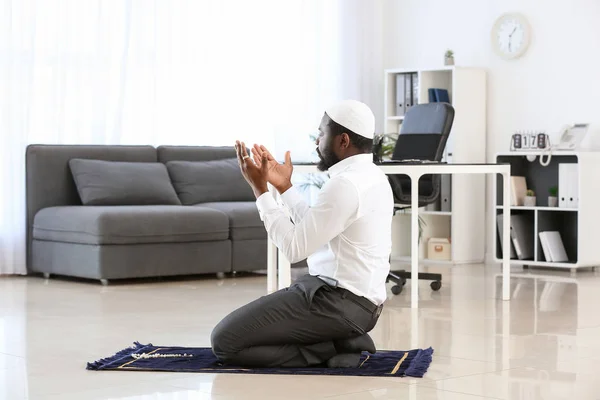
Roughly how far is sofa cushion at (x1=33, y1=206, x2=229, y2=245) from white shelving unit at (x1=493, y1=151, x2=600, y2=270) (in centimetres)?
233

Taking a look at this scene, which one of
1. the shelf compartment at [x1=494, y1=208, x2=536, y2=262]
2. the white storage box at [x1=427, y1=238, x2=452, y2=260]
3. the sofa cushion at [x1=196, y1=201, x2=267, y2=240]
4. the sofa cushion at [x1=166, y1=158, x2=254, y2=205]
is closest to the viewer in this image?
the sofa cushion at [x1=196, y1=201, x2=267, y2=240]

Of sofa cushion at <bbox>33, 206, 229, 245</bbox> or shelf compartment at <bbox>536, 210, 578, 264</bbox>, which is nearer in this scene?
sofa cushion at <bbox>33, 206, 229, 245</bbox>

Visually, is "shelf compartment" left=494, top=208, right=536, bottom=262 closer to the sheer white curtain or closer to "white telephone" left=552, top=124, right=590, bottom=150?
"white telephone" left=552, top=124, right=590, bottom=150

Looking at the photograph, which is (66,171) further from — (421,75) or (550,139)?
(550,139)

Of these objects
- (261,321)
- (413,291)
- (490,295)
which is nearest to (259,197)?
(261,321)

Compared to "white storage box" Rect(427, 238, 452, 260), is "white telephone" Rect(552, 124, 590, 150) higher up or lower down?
higher up

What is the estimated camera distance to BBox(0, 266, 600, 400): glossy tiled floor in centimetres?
321

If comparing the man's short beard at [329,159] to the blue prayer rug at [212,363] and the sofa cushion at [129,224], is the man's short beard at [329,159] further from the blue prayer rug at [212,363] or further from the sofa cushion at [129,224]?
the sofa cushion at [129,224]

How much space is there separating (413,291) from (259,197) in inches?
80.7

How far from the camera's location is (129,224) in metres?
6.41

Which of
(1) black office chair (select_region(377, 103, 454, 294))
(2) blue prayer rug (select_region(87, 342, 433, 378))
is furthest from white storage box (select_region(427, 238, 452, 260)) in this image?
(2) blue prayer rug (select_region(87, 342, 433, 378))

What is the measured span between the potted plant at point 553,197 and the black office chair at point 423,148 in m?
1.63

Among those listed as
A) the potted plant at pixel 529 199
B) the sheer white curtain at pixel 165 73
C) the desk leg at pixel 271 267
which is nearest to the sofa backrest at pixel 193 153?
the sheer white curtain at pixel 165 73

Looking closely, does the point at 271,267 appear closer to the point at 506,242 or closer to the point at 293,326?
the point at 506,242
